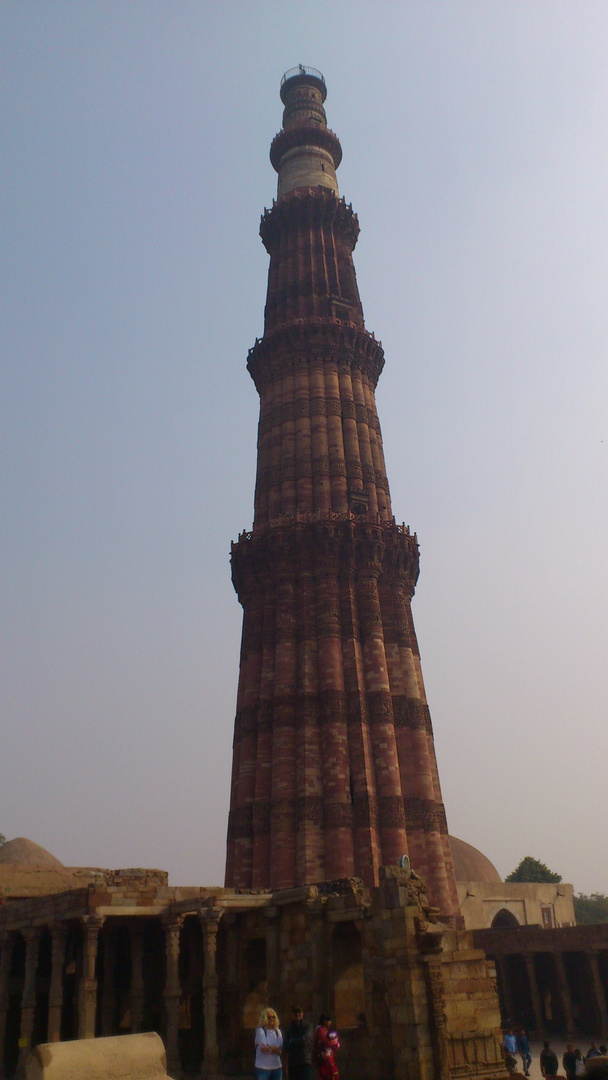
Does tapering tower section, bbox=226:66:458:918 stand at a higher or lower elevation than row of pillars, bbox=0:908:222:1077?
higher

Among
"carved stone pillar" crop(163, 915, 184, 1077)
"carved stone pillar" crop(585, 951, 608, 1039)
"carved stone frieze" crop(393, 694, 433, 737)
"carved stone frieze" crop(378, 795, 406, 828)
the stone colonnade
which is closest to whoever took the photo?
"carved stone pillar" crop(163, 915, 184, 1077)

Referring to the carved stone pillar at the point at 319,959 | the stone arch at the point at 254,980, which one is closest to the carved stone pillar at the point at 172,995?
the stone arch at the point at 254,980

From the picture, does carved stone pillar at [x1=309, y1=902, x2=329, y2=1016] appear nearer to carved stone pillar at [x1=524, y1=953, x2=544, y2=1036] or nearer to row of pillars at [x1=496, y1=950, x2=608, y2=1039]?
row of pillars at [x1=496, y1=950, x2=608, y2=1039]

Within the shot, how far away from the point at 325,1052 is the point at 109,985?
10935 mm

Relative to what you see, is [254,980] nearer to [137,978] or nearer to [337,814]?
[137,978]

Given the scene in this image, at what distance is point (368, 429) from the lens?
35.4m

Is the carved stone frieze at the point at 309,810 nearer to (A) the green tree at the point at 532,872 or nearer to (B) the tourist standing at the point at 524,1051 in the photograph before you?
(B) the tourist standing at the point at 524,1051

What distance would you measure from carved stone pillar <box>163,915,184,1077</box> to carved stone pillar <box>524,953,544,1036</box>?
15.1m

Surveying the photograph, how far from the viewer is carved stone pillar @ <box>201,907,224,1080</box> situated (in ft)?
54.5

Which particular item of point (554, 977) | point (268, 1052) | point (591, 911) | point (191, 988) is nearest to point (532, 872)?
point (591, 911)

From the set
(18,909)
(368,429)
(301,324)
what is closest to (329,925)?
(18,909)

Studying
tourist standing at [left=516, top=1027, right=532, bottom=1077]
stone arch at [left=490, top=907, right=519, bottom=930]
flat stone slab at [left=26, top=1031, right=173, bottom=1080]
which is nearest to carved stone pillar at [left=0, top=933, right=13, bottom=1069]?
tourist standing at [left=516, top=1027, right=532, bottom=1077]

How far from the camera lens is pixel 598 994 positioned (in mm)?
25625

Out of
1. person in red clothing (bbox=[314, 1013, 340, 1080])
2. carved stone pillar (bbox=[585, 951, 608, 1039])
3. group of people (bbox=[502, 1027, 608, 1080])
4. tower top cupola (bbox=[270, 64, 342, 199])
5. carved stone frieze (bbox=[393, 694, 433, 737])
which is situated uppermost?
tower top cupola (bbox=[270, 64, 342, 199])
